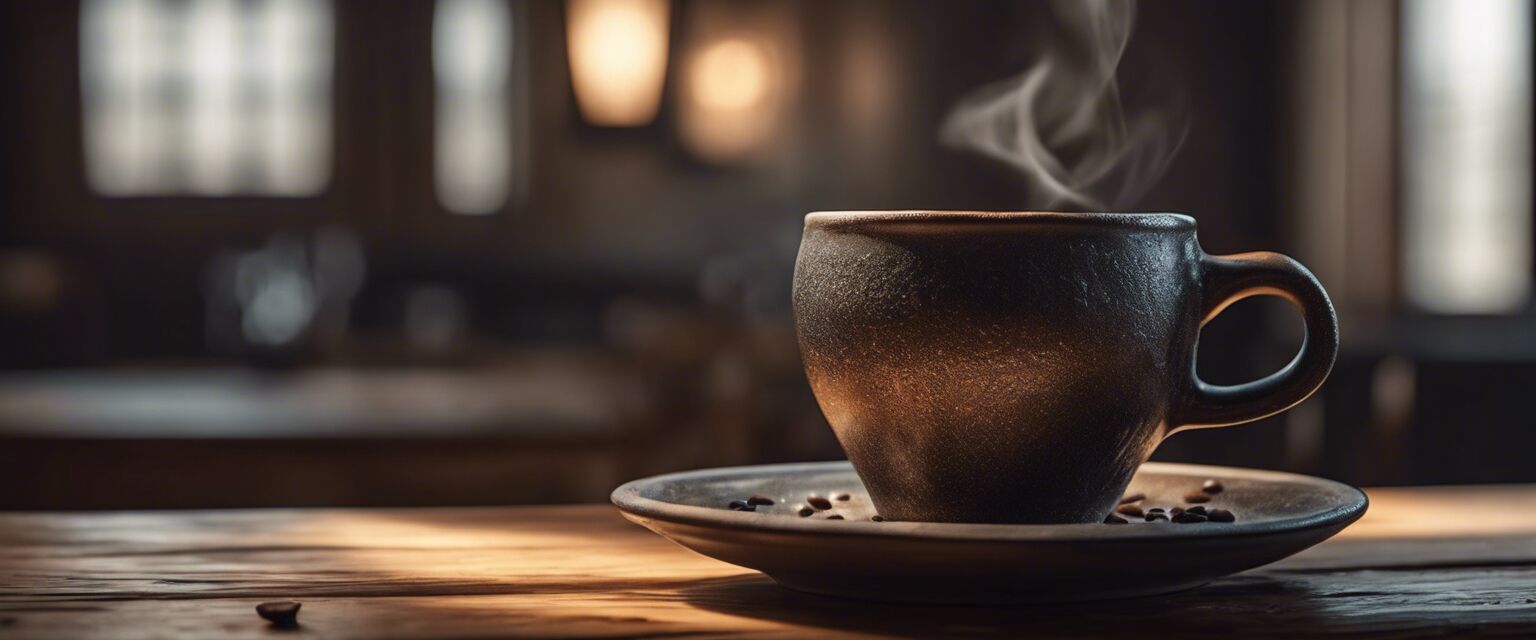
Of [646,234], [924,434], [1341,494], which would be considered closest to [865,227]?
[924,434]

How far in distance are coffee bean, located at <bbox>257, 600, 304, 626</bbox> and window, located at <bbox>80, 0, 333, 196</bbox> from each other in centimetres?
583

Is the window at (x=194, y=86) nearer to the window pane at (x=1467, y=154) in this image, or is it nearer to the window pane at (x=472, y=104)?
the window pane at (x=472, y=104)

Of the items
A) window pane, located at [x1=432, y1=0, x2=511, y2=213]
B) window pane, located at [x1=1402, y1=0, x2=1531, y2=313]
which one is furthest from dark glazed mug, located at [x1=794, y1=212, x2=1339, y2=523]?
window pane, located at [x1=432, y1=0, x2=511, y2=213]

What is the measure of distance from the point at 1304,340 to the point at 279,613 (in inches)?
16.3

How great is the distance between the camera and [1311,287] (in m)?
0.63

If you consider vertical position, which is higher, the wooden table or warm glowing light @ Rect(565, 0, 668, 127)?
warm glowing light @ Rect(565, 0, 668, 127)

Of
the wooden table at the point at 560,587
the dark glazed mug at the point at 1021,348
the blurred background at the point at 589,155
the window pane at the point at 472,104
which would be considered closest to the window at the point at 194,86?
the blurred background at the point at 589,155

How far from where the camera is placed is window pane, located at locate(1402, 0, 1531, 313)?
4598 millimetres

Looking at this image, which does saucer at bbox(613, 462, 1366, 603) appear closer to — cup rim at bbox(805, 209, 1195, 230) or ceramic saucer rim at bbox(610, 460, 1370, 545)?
ceramic saucer rim at bbox(610, 460, 1370, 545)

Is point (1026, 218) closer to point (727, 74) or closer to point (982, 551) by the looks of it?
point (982, 551)

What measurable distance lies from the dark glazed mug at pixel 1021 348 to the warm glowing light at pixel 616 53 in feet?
13.9

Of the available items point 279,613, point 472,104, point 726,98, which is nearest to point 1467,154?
point 726,98

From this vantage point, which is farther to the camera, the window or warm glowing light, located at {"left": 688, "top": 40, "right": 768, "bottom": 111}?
warm glowing light, located at {"left": 688, "top": 40, "right": 768, "bottom": 111}

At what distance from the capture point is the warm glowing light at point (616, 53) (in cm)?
491
